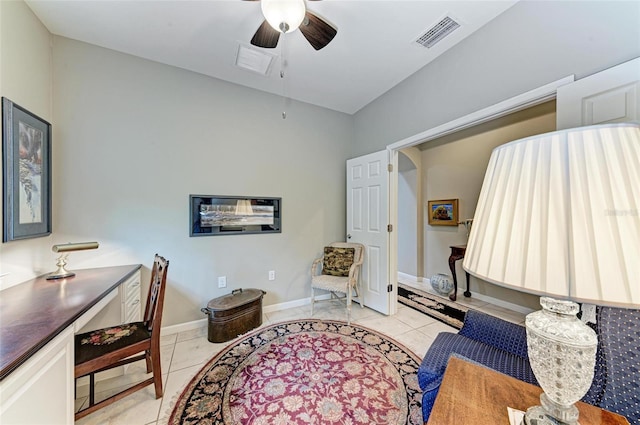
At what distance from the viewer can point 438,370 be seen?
1.24 m

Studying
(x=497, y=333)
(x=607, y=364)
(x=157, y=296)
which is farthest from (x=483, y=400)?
(x=157, y=296)

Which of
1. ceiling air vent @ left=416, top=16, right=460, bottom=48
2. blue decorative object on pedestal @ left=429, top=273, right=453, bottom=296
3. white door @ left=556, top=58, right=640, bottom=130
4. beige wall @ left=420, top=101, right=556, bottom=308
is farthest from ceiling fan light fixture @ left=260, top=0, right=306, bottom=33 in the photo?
blue decorative object on pedestal @ left=429, top=273, right=453, bottom=296

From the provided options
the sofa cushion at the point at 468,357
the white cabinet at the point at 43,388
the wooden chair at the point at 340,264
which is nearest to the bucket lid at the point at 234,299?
the wooden chair at the point at 340,264

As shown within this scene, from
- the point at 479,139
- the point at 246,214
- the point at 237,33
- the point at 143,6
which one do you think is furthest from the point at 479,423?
the point at 479,139

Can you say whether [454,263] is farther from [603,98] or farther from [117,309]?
[117,309]

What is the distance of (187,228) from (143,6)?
6.38ft

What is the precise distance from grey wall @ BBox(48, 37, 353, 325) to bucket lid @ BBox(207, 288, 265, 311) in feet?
0.67

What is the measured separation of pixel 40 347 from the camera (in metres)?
0.95

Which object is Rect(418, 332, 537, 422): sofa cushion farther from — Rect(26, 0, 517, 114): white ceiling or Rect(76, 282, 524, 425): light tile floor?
Rect(26, 0, 517, 114): white ceiling

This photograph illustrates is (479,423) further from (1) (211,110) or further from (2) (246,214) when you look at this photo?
(1) (211,110)

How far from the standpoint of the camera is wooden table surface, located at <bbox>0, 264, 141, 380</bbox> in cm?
91

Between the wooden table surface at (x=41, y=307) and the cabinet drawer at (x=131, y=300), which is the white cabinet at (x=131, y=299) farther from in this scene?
the wooden table surface at (x=41, y=307)

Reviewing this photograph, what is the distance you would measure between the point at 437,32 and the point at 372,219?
2021 millimetres

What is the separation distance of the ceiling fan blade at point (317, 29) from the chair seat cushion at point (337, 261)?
2400mm
